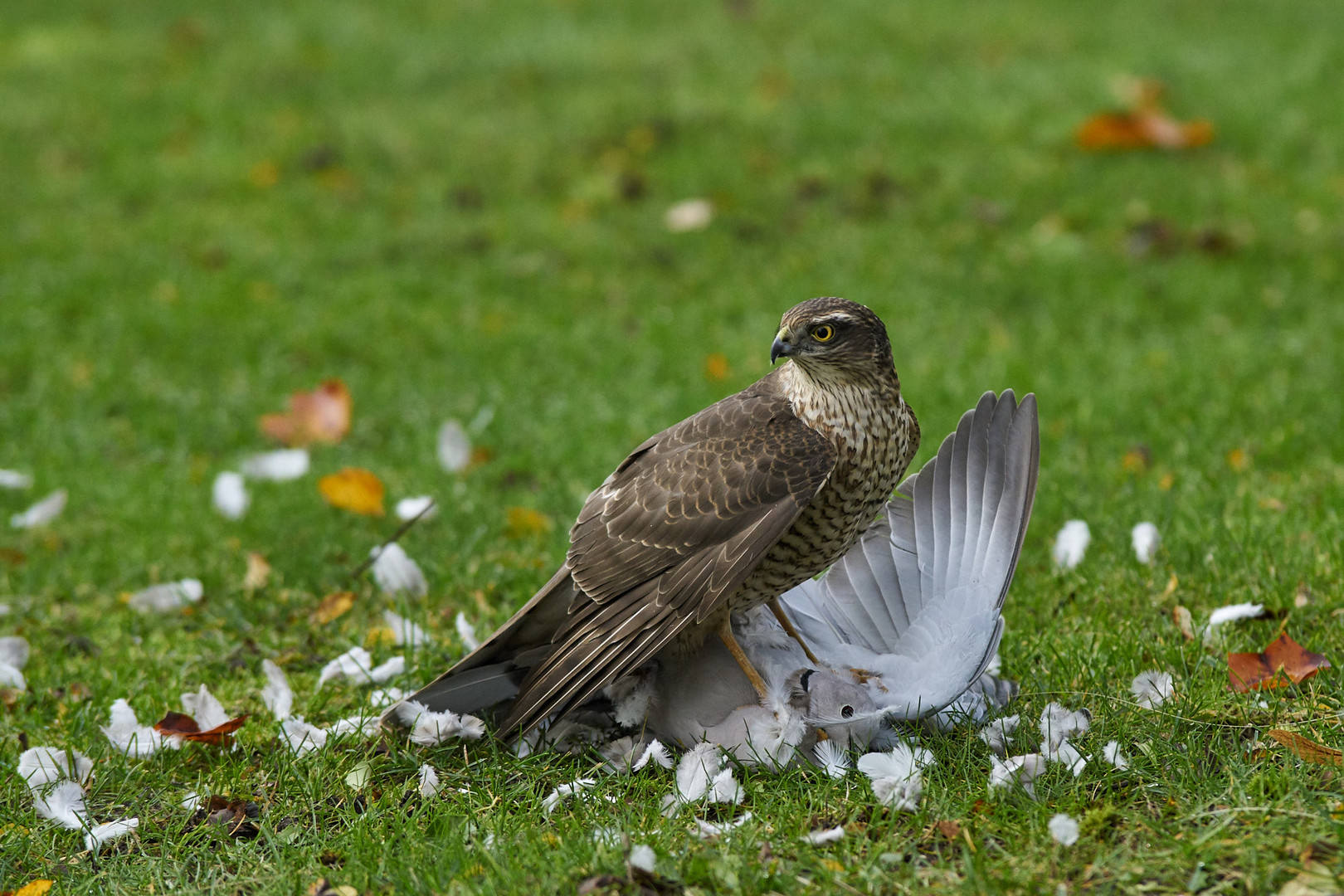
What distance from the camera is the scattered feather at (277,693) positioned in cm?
373

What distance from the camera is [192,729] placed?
3.54m

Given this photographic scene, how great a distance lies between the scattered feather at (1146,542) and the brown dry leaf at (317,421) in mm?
3514

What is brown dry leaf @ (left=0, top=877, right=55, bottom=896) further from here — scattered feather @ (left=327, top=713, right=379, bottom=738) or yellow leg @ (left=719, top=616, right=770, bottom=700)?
yellow leg @ (left=719, top=616, right=770, bottom=700)

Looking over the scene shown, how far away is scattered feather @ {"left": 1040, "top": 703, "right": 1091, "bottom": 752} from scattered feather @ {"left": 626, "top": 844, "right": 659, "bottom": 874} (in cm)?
101

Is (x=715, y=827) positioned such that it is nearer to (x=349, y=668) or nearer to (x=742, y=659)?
(x=742, y=659)

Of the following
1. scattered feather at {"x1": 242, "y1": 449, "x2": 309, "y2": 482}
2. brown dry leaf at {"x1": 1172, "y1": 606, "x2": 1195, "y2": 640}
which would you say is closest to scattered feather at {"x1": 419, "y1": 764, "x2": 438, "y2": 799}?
brown dry leaf at {"x1": 1172, "y1": 606, "x2": 1195, "y2": 640}

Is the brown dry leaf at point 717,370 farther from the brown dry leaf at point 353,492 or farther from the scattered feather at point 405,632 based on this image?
the scattered feather at point 405,632

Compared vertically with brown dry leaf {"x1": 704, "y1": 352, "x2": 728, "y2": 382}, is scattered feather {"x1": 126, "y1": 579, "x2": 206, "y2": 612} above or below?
above

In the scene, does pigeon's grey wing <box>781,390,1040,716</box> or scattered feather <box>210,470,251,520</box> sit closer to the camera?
pigeon's grey wing <box>781,390,1040,716</box>

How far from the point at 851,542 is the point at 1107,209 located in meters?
5.09

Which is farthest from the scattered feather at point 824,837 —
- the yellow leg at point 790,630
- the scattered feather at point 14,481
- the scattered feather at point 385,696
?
the scattered feather at point 14,481

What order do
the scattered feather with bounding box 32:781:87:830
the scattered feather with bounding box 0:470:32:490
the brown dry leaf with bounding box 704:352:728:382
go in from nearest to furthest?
1. the scattered feather with bounding box 32:781:87:830
2. the scattered feather with bounding box 0:470:32:490
3. the brown dry leaf with bounding box 704:352:728:382

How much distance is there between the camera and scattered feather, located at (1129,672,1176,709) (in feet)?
11.0

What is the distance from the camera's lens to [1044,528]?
15.4 feet
